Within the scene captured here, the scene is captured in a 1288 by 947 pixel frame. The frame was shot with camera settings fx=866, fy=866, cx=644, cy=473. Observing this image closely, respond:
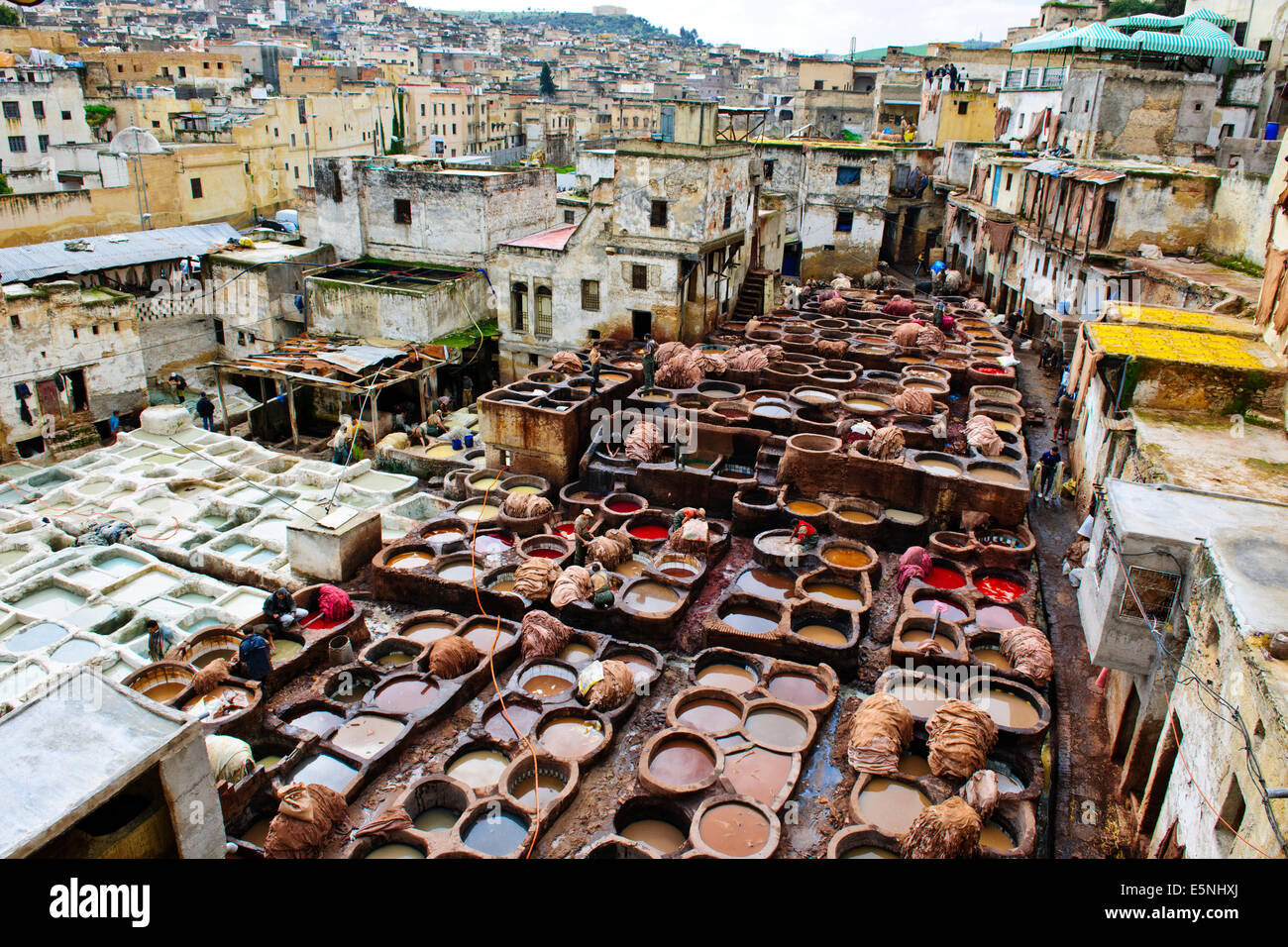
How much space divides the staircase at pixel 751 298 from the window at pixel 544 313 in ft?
21.6

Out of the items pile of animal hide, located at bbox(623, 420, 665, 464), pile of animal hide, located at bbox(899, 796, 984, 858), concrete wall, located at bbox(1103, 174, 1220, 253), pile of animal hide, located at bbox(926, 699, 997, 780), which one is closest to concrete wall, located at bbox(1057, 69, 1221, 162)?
concrete wall, located at bbox(1103, 174, 1220, 253)

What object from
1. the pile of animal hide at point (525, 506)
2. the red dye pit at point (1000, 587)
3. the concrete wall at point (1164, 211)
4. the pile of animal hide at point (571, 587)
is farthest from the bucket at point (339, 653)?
the concrete wall at point (1164, 211)

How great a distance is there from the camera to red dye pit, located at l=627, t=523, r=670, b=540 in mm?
17844

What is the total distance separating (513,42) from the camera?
5965 inches

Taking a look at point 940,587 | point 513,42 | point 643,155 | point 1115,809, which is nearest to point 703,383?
point 643,155

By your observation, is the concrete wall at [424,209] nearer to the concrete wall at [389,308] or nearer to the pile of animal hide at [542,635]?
the concrete wall at [389,308]

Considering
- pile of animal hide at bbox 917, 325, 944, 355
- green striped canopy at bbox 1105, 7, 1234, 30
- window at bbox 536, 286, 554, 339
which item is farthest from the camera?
green striped canopy at bbox 1105, 7, 1234, 30

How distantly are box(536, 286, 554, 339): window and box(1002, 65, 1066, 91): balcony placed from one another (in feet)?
75.4

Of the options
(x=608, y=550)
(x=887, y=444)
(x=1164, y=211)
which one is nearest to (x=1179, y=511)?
(x=887, y=444)

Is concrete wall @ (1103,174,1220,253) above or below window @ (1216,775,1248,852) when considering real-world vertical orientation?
above

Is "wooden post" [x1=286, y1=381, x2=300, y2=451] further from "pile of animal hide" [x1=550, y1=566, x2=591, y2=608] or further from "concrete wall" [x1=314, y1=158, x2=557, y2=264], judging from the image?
"pile of animal hide" [x1=550, y1=566, x2=591, y2=608]

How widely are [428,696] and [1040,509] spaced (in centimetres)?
1361

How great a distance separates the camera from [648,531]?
17984 millimetres

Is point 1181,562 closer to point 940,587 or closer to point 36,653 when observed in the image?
A: point 940,587
